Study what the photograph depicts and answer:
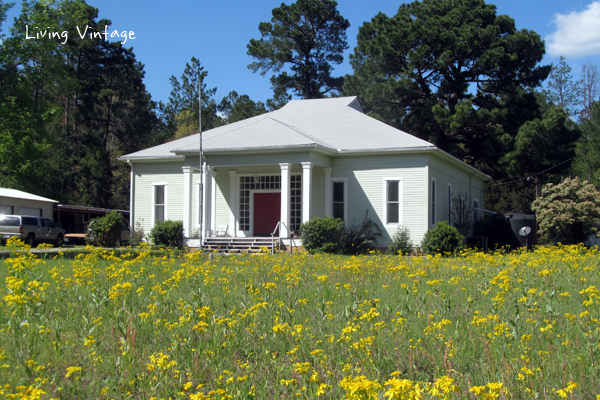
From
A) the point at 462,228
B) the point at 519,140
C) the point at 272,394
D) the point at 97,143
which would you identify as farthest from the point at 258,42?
the point at 272,394

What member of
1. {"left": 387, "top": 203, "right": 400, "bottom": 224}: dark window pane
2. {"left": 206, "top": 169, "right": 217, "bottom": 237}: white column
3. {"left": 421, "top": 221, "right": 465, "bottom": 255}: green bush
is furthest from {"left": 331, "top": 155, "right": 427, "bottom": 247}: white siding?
Answer: {"left": 206, "top": 169, "right": 217, "bottom": 237}: white column

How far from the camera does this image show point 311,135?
24.3 meters

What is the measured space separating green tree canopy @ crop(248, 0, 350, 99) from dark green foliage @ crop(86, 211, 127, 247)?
2258 cm

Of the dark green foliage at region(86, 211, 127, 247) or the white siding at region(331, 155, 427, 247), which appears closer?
the white siding at region(331, 155, 427, 247)

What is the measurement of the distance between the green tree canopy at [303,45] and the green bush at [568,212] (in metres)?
22.6

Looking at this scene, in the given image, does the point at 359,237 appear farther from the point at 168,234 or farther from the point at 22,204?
the point at 22,204

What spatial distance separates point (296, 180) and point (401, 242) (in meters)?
5.38

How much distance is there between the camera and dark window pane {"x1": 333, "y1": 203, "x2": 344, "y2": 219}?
22.3 meters

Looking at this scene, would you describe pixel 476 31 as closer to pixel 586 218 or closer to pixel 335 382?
pixel 586 218

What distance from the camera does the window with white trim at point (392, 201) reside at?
21.5m

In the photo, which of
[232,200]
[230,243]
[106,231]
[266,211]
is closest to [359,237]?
[266,211]

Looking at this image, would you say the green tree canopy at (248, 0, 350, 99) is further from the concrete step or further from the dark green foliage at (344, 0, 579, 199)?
the concrete step

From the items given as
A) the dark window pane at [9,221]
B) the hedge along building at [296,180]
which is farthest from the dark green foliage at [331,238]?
the dark window pane at [9,221]

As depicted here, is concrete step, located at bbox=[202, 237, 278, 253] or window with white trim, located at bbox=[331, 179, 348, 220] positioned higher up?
window with white trim, located at bbox=[331, 179, 348, 220]
